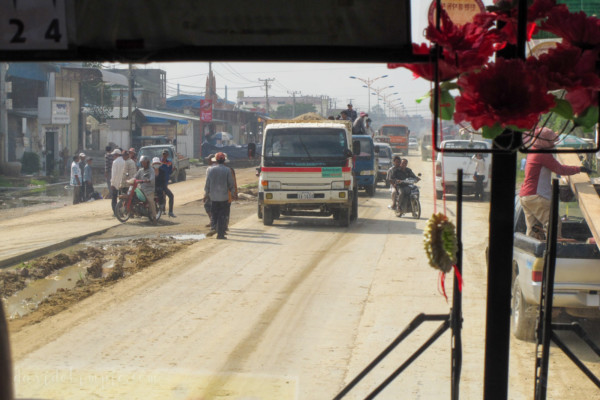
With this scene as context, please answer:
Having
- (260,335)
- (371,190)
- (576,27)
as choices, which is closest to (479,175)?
(371,190)

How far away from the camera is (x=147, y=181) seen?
20.1 metres

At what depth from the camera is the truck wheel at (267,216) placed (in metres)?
19.9

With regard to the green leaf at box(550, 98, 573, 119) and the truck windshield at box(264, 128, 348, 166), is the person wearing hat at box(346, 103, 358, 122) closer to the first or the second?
the truck windshield at box(264, 128, 348, 166)

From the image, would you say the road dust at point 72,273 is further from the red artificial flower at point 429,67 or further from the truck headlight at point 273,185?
the red artificial flower at point 429,67

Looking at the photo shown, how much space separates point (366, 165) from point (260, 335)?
20.2 m

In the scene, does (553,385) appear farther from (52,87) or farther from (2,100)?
(52,87)

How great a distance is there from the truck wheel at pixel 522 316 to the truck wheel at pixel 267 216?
1157cm

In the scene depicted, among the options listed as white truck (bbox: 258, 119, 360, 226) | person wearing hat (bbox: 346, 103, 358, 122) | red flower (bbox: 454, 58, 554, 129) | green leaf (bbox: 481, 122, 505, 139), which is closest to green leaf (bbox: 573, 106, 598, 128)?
red flower (bbox: 454, 58, 554, 129)

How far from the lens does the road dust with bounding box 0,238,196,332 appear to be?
1079cm

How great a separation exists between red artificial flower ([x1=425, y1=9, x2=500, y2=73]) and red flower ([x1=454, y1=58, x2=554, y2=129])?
2.6 inches

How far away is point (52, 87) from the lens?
45.0 meters

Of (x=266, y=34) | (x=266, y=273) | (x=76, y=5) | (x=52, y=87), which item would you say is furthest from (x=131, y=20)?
(x=52, y=87)

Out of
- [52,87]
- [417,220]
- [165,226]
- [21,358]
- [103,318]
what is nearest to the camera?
[21,358]

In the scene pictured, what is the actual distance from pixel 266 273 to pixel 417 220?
9576 mm
